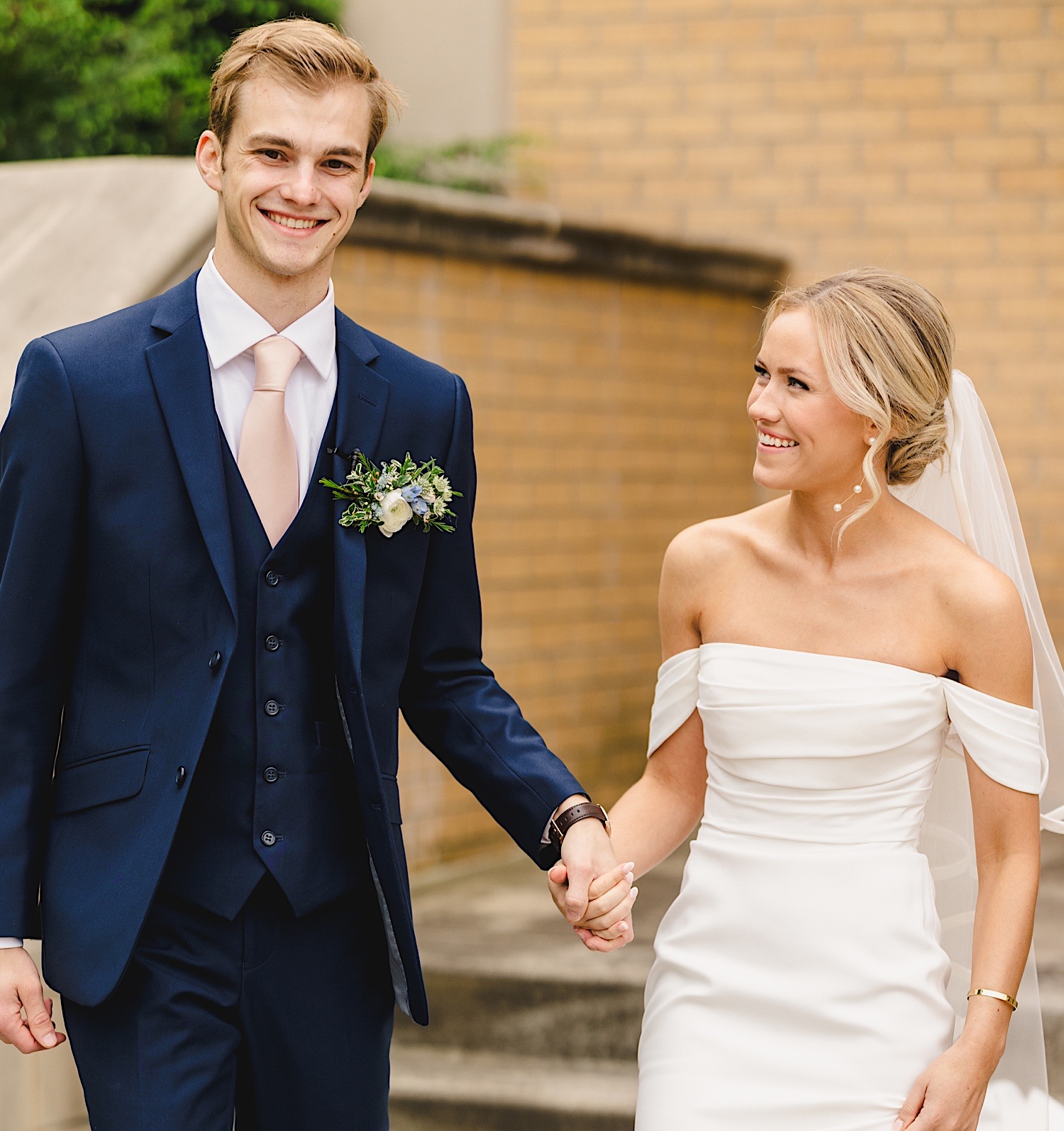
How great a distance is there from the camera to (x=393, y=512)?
2.37 metres

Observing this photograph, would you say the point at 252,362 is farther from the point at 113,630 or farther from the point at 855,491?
the point at 855,491

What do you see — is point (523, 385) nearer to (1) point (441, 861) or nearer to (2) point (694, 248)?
(2) point (694, 248)

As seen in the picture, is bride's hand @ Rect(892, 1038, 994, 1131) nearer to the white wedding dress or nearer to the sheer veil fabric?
the white wedding dress

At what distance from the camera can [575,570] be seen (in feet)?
20.8

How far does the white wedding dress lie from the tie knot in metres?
0.95

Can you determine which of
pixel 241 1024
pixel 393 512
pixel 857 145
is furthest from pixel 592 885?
pixel 857 145

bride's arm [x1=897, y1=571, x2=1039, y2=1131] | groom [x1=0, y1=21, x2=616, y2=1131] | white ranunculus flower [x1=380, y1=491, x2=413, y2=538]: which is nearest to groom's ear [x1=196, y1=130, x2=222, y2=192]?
groom [x1=0, y1=21, x2=616, y2=1131]

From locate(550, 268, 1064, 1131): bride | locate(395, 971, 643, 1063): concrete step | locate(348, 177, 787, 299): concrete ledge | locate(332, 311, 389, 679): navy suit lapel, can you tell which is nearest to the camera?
locate(332, 311, 389, 679): navy suit lapel

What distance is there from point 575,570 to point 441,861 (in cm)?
133

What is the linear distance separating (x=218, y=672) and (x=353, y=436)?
0.44 metres

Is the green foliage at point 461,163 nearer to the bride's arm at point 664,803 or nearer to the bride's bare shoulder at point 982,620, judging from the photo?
the bride's arm at point 664,803

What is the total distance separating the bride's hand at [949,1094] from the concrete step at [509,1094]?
1806 mm

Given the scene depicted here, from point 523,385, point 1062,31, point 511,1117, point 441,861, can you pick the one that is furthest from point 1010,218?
point 511,1117

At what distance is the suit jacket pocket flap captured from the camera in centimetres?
228
